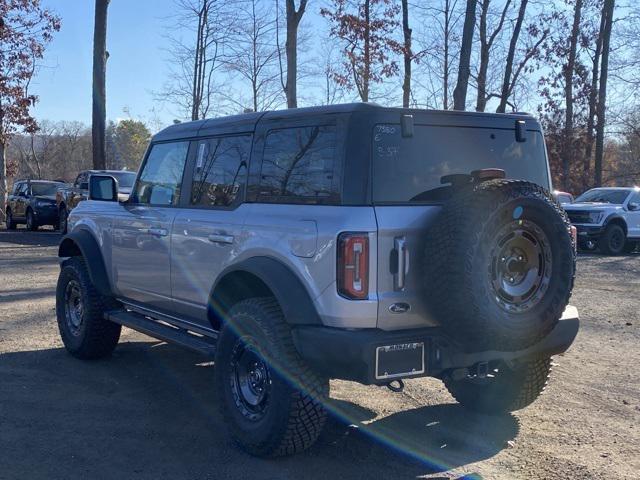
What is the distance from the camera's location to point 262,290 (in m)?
4.59

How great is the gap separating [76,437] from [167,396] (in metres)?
1.02

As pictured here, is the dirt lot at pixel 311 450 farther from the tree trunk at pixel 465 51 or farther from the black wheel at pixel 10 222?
the black wheel at pixel 10 222

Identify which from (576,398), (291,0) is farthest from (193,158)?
(291,0)

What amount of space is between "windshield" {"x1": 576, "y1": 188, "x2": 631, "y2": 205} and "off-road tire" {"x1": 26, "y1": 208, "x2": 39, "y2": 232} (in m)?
17.0

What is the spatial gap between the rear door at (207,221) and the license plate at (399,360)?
1335mm

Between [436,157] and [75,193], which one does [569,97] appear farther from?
[436,157]

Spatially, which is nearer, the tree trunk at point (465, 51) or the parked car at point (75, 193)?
the parked car at point (75, 193)

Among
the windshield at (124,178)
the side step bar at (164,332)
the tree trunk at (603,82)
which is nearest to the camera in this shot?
the side step bar at (164,332)

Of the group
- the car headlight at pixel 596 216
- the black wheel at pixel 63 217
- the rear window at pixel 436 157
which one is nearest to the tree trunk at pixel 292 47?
the black wheel at pixel 63 217

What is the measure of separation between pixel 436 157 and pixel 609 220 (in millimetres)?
15227

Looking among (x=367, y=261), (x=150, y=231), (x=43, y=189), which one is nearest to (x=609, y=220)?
(x=150, y=231)

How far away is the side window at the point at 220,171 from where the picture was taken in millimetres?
5008

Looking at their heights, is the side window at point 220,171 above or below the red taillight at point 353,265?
above

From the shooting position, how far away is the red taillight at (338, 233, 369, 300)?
3.85 meters
